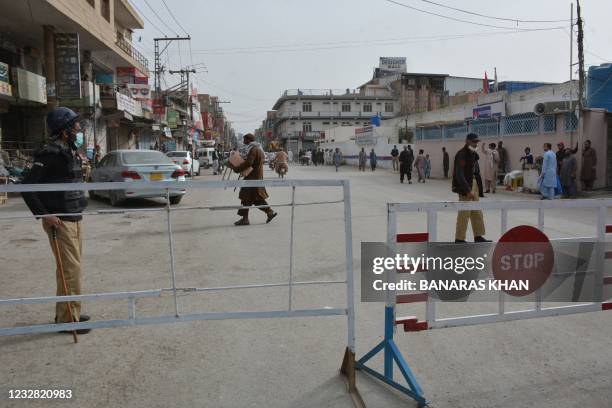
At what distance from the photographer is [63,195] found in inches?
171

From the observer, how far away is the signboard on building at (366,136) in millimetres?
46094

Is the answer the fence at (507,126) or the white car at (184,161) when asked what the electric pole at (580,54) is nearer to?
the fence at (507,126)

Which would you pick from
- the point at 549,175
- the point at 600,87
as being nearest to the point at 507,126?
the point at 600,87

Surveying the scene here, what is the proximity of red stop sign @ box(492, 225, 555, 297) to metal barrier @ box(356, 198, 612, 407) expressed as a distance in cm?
13

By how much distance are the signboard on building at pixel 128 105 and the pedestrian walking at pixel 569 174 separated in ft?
70.2

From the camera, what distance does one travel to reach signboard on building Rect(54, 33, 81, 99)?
20.5 m

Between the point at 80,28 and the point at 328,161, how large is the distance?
39121mm

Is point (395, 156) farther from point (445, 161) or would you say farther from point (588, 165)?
point (588, 165)

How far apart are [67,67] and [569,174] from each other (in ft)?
61.2

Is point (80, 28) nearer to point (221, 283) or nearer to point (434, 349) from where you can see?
point (221, 283)

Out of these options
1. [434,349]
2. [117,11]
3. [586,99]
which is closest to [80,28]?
[117,11]

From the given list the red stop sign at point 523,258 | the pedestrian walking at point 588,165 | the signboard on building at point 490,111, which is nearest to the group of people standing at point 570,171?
the pedestrian walking at point 588,165

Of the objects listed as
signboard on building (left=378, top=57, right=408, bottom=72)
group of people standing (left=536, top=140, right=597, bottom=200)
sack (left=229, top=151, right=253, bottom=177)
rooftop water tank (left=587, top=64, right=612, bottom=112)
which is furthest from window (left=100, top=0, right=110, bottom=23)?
signboard on building (left=378, top=57, right=408, bottom=72)

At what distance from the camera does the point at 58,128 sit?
441 centimetres
